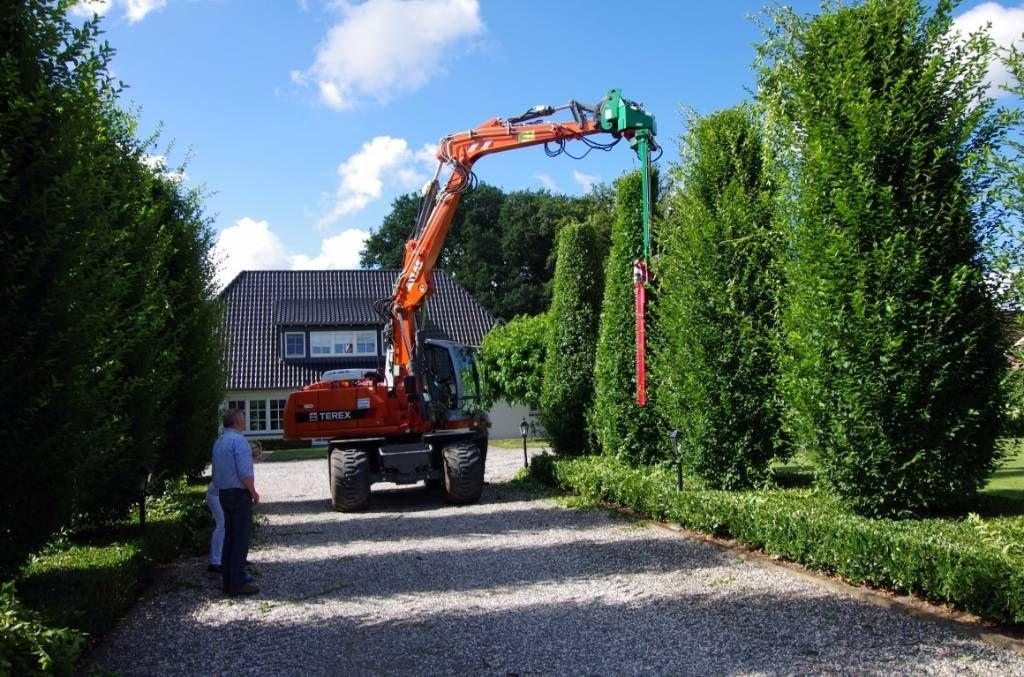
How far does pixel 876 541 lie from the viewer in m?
7.37

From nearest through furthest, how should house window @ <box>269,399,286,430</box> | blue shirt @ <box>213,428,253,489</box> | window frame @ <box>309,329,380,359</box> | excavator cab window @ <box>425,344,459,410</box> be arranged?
blue shirt @ <box>213,428,253,489</box>
excavator cab window @ <box>425,344,459,410</box>
house window @ <box>269,399,286,430</box>
window frame @ <box>309,329,380,359</box>

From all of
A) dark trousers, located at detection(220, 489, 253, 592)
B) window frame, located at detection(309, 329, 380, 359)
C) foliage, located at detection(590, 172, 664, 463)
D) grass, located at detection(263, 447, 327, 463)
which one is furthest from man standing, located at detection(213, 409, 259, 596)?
window frame, located at detection(309, 329, 380, 359)

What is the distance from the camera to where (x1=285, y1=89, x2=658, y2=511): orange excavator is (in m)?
14.3

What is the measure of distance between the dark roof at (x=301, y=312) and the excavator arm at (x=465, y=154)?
1866 cm

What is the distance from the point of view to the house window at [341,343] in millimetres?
37156

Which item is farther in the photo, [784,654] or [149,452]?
[149,452]

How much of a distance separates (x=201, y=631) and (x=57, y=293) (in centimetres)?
320

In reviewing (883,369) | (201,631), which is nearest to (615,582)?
(883,369)

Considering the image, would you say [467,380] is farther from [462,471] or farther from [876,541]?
[876,541]

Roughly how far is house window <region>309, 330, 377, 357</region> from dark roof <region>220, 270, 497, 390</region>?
44 cm

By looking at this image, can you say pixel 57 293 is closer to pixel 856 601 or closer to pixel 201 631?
pixel 201 631

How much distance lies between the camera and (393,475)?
14664mm

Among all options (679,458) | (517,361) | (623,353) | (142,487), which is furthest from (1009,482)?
(517,361)

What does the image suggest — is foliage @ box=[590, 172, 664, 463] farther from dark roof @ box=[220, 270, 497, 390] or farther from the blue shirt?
dark roof @ box=[220, 270, 497, 390]
